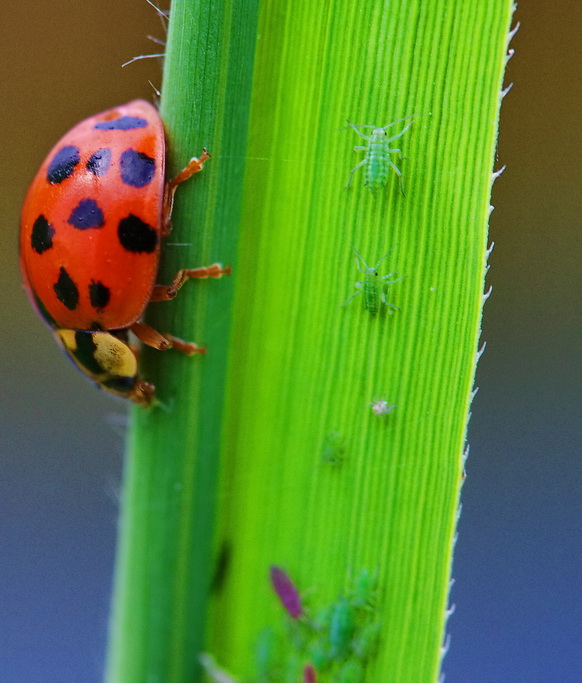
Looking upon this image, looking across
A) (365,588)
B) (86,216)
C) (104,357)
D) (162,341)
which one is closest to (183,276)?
(162,341)

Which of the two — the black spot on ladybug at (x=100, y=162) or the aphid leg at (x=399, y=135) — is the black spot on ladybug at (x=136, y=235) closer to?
the black spot on ladybug at (x=100, y=162)

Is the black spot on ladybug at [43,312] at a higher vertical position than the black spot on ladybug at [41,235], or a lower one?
lower

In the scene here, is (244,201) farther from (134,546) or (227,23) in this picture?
(134,546)

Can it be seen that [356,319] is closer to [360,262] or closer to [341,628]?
[360,262]

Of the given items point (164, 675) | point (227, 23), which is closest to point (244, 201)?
point (227, 23)

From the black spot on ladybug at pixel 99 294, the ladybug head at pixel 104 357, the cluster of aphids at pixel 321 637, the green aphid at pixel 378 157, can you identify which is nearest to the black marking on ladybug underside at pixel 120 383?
the ladybug head at pixel 104 357

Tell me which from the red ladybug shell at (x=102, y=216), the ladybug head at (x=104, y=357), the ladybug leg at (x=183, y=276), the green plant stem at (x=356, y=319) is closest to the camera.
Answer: the green plant stem at (x=356, y=319)

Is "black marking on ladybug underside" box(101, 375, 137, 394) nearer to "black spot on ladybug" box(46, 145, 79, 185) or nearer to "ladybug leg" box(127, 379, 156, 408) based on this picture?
"ladybug leg" box(127, 379, 156, 408)
